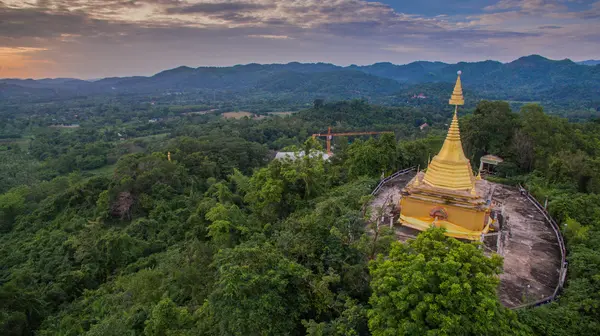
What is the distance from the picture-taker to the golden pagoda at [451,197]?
50.6ft

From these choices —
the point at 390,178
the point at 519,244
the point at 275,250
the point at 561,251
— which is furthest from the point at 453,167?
the point at 390,178

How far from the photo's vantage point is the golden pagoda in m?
15.4

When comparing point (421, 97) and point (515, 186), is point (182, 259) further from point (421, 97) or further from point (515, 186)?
point (421, 97)

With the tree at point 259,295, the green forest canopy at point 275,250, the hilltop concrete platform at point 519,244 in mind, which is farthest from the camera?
the hilltop concrete platform at point 519,244

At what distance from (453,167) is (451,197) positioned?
4.36ft

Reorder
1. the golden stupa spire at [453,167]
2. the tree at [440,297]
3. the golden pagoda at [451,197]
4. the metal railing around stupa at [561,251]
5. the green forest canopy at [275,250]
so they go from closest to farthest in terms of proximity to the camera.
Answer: the tree at [440,297]
the green forest canopy at [275,250]
the metal railing around stupa at [561,251]
the golden pagoda at [451,197]
the golden stupa spire at [453,167]

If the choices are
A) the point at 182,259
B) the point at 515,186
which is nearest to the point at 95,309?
the point at 182,259

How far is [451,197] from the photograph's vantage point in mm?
15711

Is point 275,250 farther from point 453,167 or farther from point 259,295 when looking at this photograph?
point 453,167

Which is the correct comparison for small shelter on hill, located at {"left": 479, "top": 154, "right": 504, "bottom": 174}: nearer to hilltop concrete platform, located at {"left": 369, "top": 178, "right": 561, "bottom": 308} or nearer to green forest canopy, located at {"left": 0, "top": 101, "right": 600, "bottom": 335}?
green forest canopy, located at {"left": 0, "top": 101, "right": 600, "bottom": 335}

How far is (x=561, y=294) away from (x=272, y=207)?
14463mm

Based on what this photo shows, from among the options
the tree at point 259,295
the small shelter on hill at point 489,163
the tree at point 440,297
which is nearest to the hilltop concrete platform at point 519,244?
the tree at point 440,297

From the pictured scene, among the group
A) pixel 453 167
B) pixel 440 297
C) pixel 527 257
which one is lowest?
pixel 527 257

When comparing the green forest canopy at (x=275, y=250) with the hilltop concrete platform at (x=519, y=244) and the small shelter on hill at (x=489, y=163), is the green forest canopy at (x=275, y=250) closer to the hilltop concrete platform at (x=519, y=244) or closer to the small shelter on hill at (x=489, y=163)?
the hilltop concrete platform at (x=519, y=244)
